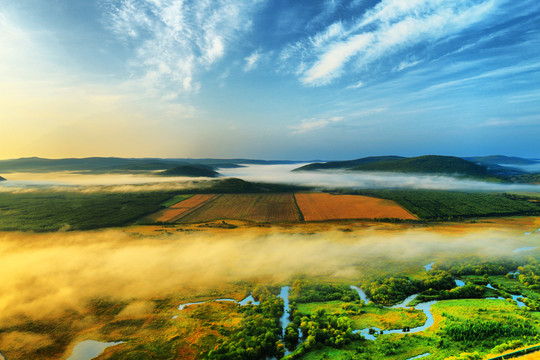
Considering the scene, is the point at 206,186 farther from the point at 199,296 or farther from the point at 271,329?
the point at 271,329

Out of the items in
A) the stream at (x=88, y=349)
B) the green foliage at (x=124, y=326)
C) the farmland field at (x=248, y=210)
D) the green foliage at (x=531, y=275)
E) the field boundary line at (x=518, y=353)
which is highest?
the farmland field at (x=248, y=210)

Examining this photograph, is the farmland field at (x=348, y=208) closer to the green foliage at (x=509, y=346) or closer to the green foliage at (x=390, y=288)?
the green foliage at (x=390, y=288)

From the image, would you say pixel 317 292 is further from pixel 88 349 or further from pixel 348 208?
pixel 348 208

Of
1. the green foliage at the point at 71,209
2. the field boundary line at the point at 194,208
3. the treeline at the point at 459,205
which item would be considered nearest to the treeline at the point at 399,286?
the treeline at the point at 459,205

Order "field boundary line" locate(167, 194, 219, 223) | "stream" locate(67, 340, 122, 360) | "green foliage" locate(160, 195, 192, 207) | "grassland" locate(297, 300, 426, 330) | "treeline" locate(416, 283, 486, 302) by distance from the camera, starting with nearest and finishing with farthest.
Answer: "stream" locate(67, 340, 122, 360), "grassland" locate(297, 300, 426, 330), "treeline" locate(416, 283, 486, 302), "field boundary line" locate(167, 194, 219, 223), "green foliage" locate(160, 195, 192, 207)

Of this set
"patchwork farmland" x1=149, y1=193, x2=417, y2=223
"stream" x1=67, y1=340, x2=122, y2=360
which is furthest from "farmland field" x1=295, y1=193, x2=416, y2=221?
"stream" x1=67, y1=340, x2=122, y2=360

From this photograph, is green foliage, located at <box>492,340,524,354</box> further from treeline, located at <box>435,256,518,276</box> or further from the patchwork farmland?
the patchwork farmland

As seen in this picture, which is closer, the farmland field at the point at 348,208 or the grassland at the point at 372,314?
the grassland at the point at 372,314
